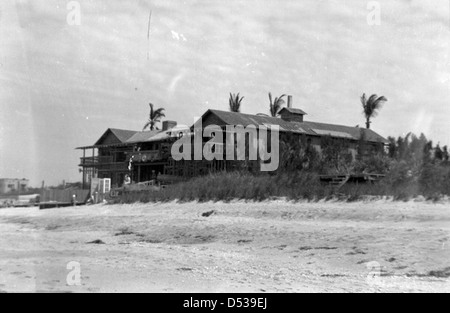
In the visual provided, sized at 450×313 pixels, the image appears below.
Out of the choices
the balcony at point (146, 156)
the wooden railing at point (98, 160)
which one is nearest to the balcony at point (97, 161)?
the wooden railing at point (98, 160)

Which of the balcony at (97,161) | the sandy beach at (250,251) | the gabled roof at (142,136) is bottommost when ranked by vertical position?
the sandy beach at (250,251)

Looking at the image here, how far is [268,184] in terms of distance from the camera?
20000mm

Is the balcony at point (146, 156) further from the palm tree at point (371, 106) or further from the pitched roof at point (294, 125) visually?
the palm tree at point (371, 106)

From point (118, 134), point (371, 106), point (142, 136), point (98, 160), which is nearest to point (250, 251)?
point (371, 106)

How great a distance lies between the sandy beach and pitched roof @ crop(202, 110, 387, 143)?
12672 millimetres

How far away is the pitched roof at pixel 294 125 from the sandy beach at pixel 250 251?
12672 mm

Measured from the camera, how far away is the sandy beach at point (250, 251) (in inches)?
330

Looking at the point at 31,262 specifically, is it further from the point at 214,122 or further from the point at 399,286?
the point at 214,122

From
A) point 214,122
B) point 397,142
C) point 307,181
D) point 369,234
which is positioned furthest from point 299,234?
point 214,122

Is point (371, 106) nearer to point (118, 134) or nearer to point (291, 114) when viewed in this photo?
point (291, 114)

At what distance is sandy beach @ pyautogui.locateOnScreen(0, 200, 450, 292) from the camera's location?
27.5ft

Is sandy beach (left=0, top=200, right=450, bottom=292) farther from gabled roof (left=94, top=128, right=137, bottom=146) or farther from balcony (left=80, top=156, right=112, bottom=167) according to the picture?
gabled roof (left=94, top=128, right=137, bottom=146)

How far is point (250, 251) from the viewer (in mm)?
12703
